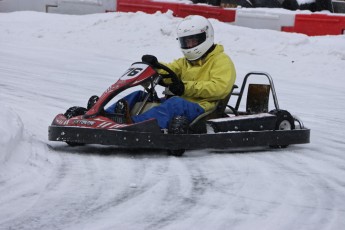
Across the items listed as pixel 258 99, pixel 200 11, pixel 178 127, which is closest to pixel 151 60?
pixel 178 127

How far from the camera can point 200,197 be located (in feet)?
15.2

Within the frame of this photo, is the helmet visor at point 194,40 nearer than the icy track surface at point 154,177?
No

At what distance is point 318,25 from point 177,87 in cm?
892

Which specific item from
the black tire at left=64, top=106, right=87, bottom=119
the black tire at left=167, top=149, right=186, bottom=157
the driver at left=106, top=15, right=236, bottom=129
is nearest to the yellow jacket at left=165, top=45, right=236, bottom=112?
the driver at left=106, top=15, right=236, bottom=129

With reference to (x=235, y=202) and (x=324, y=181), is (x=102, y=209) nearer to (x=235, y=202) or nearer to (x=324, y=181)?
(x=235, y=202)

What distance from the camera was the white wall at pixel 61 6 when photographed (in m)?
17.4

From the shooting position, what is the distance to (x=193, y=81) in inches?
258

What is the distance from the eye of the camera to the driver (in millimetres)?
6137

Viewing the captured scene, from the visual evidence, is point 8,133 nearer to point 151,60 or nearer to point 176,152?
point 176,152

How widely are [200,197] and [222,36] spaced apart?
10.2 meters

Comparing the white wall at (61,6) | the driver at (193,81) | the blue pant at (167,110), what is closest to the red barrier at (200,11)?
the white wall at (61,6)

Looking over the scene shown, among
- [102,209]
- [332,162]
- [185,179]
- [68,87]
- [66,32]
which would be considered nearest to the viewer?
[102,209]

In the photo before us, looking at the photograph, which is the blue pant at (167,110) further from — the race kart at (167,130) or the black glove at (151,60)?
the black glove at (151,60)

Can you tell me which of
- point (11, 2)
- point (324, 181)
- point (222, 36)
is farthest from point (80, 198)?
point (11, 2)
